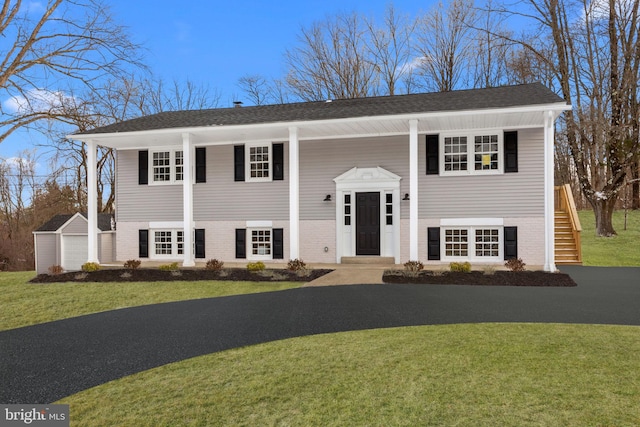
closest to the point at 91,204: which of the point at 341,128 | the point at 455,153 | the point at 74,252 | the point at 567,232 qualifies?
the point at 74,252

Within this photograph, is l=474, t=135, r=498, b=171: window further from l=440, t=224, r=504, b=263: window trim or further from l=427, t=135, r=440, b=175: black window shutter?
l=440, t=224, r=504, b=263: window trim

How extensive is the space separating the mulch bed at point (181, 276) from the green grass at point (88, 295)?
1.67 feet

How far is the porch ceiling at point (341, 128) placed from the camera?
12445mm

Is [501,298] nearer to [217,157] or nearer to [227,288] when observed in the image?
[227,288]

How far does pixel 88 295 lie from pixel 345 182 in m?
8.73

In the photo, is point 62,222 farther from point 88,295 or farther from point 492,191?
point 492,191

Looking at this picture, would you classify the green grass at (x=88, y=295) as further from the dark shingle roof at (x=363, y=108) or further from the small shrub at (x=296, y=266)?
the dark shingle roof at (x=363, y=108)

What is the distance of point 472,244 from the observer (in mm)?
14305

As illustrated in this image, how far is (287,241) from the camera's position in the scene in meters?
15.5

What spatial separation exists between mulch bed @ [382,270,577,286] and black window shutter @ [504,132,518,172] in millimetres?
Result: 3751

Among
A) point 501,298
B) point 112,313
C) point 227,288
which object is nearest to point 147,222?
point 227,288

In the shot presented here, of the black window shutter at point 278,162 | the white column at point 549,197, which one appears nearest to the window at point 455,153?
the white column at point 549,197

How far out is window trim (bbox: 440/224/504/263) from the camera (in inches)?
552

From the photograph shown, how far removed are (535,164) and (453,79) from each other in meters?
16.5
